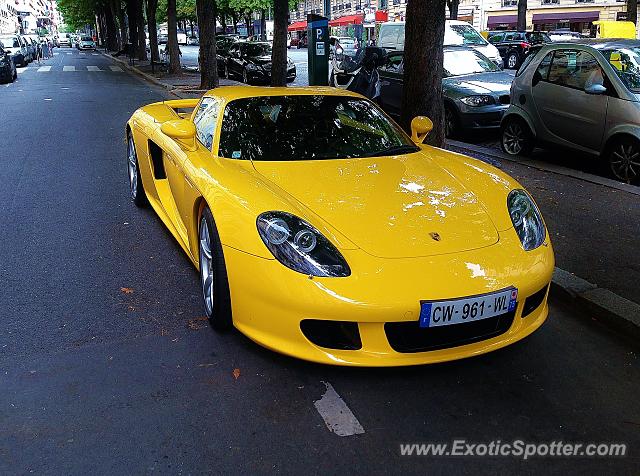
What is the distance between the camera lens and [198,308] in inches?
148

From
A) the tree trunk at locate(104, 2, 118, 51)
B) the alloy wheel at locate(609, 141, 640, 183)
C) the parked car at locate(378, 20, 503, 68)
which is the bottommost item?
the alloy wheel at locate(609, 141, 640, 183)

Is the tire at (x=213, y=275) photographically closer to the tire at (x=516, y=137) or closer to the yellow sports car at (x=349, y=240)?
the yellow sports car at (x=349, y=240)

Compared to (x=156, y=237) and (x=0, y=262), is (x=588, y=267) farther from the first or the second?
(x=0, y=262)

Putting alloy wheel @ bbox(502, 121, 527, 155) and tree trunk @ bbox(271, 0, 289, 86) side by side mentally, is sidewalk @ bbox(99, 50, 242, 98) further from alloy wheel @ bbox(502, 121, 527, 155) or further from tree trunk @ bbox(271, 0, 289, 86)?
alloy wheel @ bbox(502, 121, 527, 155)

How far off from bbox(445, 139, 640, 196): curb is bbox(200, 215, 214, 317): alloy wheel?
4.65 metres

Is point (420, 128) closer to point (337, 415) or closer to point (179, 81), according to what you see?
point (337, 415)

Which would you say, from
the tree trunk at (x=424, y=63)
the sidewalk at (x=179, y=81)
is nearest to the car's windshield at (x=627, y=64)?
the tree trunk at (x=424, y=63)

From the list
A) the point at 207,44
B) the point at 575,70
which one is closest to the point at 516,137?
the point at 575,70

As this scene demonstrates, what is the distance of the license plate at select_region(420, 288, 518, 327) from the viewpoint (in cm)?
269

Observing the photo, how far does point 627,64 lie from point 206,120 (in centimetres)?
523

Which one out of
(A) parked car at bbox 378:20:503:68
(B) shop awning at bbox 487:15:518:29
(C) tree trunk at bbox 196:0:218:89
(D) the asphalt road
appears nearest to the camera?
(D) the asphalt road

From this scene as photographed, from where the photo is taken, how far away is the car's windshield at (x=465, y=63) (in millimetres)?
11117

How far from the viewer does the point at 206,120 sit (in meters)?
4.30

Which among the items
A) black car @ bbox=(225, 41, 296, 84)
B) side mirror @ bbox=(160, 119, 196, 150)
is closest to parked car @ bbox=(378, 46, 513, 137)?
side mirror @ bbox=(160, 119, 196, 150)
